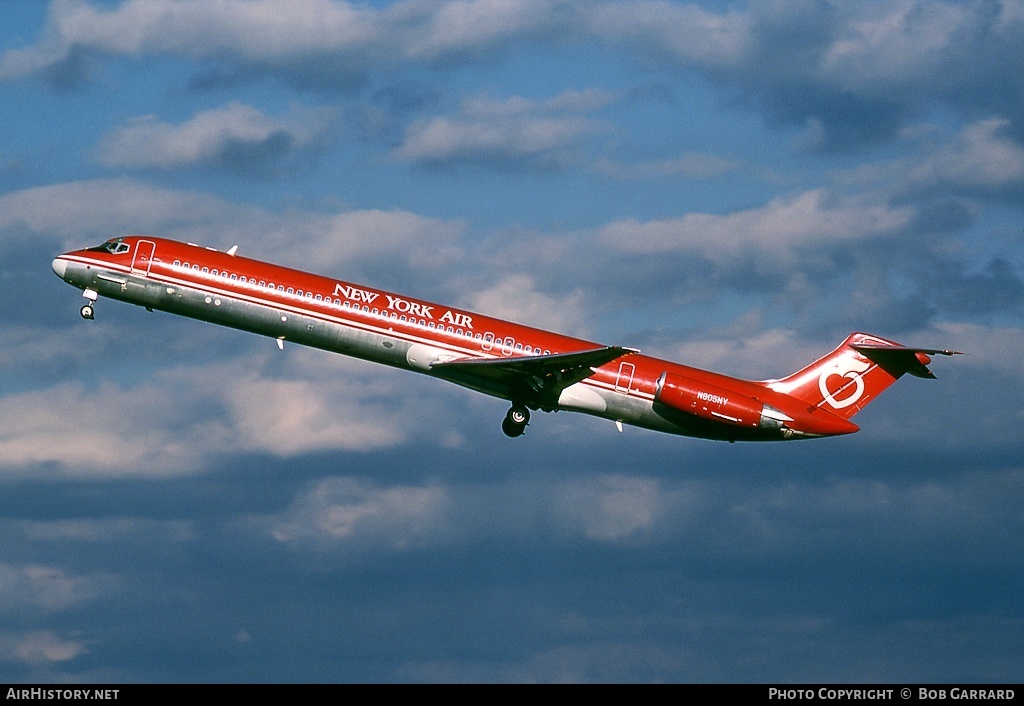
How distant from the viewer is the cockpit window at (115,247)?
53.7 m

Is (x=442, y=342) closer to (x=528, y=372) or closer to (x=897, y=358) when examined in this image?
(x=528, y=372)

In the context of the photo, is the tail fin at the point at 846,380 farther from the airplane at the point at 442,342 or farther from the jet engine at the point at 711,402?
the jet engine at the point at 711,402

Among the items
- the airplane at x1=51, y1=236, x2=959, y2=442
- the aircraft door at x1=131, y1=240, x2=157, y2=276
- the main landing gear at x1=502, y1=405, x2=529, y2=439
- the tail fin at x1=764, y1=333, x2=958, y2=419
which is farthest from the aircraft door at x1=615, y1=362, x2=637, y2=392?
the aircraft door at x1=131, y1=240, x2=157, y2=276


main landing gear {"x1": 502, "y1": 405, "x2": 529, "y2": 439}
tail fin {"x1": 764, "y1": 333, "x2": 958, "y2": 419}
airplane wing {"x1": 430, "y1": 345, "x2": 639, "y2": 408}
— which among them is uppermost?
tail fin {"x1": 764, "y1": 333, "x2": 958, "y2": 419}

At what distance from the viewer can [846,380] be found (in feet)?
195

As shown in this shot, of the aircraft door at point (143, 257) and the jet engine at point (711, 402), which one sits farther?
the jet engine at point (711, 402)

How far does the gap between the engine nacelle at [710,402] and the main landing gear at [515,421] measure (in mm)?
5578

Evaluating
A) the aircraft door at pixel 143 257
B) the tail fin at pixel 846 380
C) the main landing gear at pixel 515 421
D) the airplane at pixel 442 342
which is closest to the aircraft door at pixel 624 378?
the airplane at pixel 442 342

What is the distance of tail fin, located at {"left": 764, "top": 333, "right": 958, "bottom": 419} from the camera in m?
59.1

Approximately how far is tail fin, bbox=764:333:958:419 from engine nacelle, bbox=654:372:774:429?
10.8 feet

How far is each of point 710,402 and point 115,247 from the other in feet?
82.2

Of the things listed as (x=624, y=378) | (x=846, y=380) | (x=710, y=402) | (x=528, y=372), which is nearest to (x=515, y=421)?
(x=528, y=372)

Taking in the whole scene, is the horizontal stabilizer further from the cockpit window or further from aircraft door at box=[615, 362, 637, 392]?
the cockpit window
